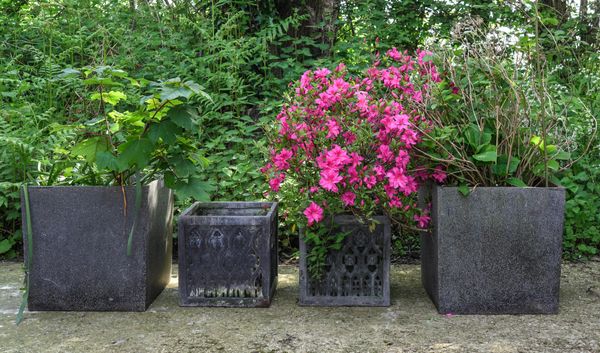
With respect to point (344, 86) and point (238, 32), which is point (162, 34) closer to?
point (238, 32)

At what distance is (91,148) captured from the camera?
8.71ft

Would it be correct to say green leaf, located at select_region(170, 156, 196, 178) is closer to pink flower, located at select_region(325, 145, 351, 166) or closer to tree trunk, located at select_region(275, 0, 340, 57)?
pink flower, located at select_region(325, 145, 351, 166)

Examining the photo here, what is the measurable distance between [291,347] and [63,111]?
3.03 metres

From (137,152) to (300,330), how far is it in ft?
3.20

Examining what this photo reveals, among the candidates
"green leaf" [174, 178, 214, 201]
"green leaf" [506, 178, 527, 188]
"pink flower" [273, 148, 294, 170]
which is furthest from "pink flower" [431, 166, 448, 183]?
"green leaf" [174, 178, 214, 201]

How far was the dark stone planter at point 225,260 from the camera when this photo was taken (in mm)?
2725

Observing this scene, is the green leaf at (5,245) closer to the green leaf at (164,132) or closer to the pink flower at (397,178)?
the green leaf at (164,132)

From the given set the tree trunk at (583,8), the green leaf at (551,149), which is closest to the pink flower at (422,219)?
the green leaf at (551,149)

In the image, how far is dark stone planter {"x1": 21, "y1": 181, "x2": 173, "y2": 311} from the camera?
2.68 meters

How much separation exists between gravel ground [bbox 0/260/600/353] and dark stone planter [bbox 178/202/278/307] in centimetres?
7

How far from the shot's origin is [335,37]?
5.26 meters

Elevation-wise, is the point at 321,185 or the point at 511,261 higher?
the point at 321,185

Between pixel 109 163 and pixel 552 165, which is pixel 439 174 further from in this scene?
pixel 109 163

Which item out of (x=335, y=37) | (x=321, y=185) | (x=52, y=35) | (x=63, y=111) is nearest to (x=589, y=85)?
(x=335, y=37)
